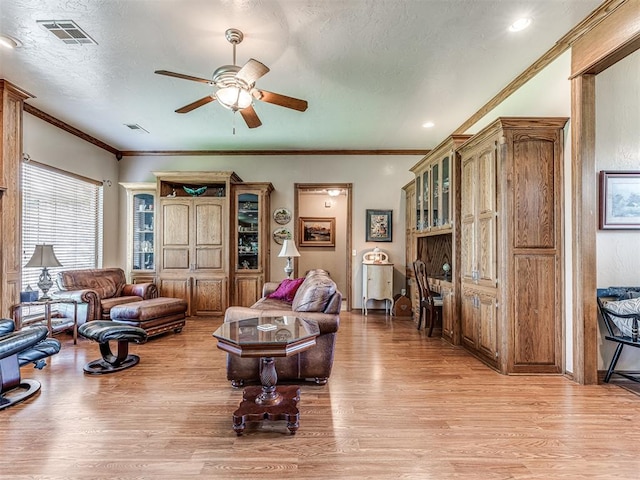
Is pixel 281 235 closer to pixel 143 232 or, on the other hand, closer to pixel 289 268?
pixel 289 268

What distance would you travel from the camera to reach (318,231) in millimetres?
7547

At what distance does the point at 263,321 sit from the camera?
8.60ft

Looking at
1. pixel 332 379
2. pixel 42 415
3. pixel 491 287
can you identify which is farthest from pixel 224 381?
pixel 491 287

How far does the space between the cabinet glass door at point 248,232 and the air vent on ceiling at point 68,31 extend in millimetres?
3144

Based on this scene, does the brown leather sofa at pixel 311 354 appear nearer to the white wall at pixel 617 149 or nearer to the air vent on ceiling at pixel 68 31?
the white wall at pixel 617 149

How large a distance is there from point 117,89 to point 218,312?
3484 mm

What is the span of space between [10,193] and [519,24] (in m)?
5.12

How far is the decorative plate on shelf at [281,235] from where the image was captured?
6121 millimetres

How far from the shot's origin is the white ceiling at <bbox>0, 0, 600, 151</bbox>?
8.08 feet

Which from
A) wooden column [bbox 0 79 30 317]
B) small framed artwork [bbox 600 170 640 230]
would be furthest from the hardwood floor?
small framed artwork [bbox 600 170 640 230]

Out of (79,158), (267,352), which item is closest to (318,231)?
(79,158)

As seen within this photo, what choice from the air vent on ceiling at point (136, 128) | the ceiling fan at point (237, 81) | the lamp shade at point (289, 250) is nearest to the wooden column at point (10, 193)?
the air vent on ceiling at point (136, 128)

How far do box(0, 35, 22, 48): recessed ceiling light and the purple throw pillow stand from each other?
3.65m

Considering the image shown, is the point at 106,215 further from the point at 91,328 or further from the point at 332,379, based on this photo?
the point at 332,379
